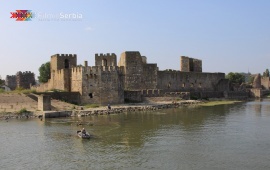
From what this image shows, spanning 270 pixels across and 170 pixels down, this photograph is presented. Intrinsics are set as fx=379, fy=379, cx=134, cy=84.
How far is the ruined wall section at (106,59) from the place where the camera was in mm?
47375

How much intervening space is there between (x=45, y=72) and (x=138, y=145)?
2066 inches

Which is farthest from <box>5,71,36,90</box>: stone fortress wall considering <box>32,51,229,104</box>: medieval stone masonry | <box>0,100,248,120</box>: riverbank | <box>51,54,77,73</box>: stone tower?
<box>0,100,248,120</box>: riverbank

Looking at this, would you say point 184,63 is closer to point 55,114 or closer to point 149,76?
point 149,76

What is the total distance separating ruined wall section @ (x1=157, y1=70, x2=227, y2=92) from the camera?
55.1m

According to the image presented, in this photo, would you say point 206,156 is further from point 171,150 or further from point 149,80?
point 149,80

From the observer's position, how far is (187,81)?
58.4 meters

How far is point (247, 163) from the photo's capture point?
1630 cm

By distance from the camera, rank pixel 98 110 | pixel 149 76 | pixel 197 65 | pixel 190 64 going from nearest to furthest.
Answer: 1. pixel 98 110
2. pixel 149 76
3. pixel 190 64
4. pixel 197 65

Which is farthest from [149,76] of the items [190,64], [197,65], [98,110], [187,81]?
[98,110]

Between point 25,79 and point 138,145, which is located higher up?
point 25,79

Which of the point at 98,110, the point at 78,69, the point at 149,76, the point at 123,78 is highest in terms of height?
the point at 78,69

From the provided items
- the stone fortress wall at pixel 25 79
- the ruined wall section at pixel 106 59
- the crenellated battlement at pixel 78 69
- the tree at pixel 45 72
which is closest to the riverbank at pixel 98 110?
the crenellated battlement at pixel 78 69

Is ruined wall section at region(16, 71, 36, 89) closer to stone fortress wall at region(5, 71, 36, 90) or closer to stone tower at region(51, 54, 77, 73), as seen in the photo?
stone fortress wall at region(5, 71, 36, 90)

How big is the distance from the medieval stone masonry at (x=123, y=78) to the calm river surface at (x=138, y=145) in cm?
1122
